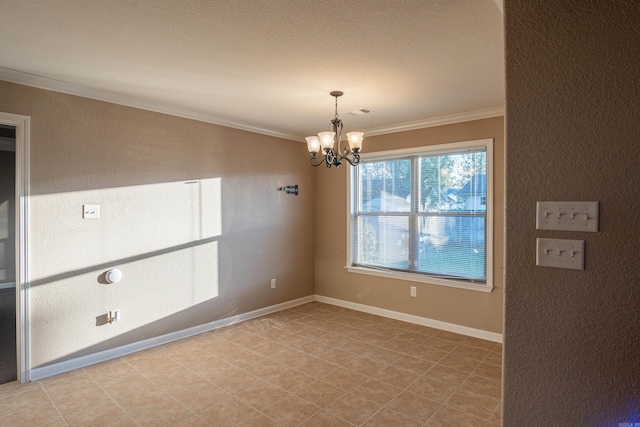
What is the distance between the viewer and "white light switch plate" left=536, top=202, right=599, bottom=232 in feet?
4.21

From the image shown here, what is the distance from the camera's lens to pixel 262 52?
2.37m

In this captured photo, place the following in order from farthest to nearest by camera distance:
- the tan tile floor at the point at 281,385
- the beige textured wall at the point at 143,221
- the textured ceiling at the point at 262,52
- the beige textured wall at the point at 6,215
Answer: the beige textured wall at the point at 6,215, the beige textured wall at the point at 143,221, the tan tile floor at the point at 281,385, the textured ceiling at the point at 262,52

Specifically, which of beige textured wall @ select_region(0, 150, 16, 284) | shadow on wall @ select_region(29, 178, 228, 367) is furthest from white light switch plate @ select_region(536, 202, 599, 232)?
beige textured wall @ select_region(0, 150, 16, 284)

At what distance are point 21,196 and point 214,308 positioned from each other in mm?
2122

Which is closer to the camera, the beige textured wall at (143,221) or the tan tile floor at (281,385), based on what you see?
the tan tile floor at (281,385)

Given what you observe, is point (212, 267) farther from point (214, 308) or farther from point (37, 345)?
point (37, 345)

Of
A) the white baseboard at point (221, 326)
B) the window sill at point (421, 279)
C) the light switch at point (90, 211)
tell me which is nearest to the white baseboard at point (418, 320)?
the white baseboard at point (221, 326)

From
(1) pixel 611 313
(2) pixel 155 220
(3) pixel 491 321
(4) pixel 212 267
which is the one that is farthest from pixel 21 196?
(3) pixel 491 321

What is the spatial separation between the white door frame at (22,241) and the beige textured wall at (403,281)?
3.40m

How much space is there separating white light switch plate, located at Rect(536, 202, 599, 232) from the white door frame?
11.3 ft

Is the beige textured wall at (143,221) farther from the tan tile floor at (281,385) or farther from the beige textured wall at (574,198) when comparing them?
the beige textured wall at (574,198)

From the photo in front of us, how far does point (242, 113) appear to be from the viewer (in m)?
3.87

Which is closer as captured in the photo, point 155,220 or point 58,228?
point 58,228

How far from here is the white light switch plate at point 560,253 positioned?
1307 mm
